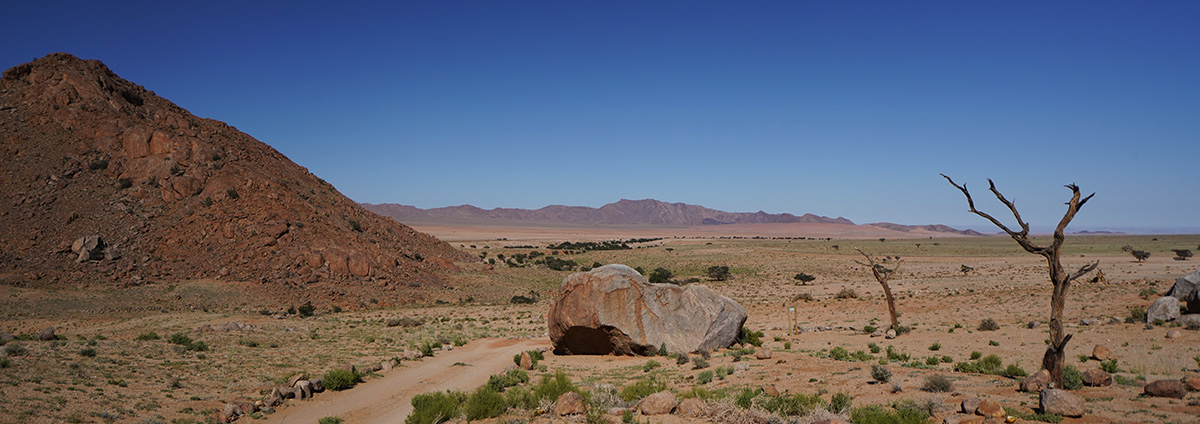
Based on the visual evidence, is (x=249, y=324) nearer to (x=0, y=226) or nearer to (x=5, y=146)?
(x=0, y=226)

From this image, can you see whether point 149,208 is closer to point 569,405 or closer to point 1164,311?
point 569,405

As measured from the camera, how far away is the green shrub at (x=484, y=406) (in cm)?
1116

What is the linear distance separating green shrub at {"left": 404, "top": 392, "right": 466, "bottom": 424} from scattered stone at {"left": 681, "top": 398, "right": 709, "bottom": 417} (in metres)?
4.22

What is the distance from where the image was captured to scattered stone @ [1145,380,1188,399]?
29.8ft

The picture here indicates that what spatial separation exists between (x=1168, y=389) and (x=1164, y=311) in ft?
49.4

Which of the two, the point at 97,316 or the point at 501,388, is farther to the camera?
the point at 97,316

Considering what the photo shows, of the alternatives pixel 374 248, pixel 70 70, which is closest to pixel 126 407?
pixel 374 248

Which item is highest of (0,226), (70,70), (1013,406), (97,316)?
(70,70)

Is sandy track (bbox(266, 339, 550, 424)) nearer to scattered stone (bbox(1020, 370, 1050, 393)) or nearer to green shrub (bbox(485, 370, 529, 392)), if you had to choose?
green shrub (bbox(485, 370, 529, 392))

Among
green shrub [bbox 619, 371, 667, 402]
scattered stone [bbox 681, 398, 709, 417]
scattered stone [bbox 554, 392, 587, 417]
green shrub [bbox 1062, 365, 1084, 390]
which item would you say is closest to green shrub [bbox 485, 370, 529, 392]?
scattered stone [bbox 554, 392, 587, 417]

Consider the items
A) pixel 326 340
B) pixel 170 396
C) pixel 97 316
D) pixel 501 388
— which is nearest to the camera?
pixel 170 396

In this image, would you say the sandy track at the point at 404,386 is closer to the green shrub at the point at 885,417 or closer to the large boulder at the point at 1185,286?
the green shrub at the point at 885,417

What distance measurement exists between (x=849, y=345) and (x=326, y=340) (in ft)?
59.3

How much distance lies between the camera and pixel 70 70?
142ft
